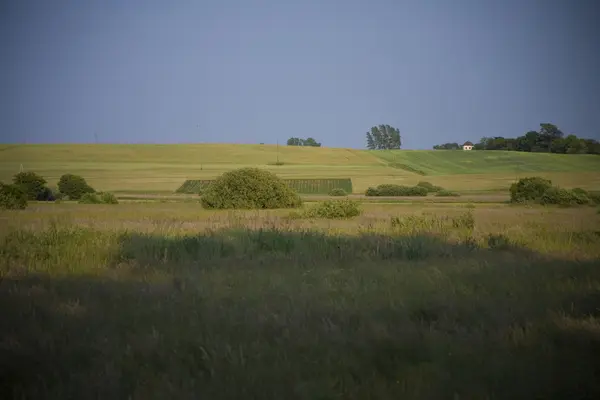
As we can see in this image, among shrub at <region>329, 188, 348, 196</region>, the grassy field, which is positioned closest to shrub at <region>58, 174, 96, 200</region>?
the grassy field

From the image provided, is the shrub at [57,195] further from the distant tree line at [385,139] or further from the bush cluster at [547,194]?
the distant tree line at [385,139]

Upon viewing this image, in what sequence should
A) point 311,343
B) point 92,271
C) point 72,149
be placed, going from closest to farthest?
1. point 311,343
2. point 92,271
3. point 72,149

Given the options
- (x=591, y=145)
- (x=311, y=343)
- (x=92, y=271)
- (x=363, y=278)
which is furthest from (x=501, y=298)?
(x=591, y=145)

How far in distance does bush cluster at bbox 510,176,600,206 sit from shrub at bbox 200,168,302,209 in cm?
1845

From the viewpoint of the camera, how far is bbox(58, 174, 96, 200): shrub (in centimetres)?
4997

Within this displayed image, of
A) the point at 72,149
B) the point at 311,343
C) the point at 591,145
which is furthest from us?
the point at 72,149

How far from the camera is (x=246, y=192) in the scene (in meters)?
34.2

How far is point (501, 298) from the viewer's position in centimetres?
638

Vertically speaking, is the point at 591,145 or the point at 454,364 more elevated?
the point at 591,145

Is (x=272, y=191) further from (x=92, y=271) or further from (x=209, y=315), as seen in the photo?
(x=209, y=315)

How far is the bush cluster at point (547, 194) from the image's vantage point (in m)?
36.3

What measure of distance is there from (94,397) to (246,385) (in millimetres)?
1048

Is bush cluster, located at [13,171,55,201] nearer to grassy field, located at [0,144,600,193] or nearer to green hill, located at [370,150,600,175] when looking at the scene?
grassy field, located at [0,144,600,193]

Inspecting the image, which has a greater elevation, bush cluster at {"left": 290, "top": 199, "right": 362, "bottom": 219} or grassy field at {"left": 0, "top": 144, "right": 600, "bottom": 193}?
grassy field at {"left": 0, "top": 144, "right": 600, "bottom": 193}
